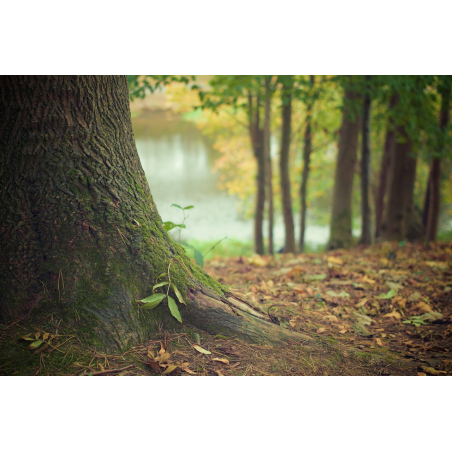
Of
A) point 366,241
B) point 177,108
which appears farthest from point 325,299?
point 177,108

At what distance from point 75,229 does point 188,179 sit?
37.1 ft

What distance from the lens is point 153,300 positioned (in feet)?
6.20

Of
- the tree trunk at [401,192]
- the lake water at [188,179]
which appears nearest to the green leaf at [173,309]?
the tree trunk at [401,192]

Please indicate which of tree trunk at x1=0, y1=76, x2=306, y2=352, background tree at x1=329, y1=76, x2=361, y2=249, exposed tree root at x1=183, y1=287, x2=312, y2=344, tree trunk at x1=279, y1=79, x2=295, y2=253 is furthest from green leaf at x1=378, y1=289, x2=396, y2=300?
tree trunk at x1=279, y1=79, x2=295, y2=253

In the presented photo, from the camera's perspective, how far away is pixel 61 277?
1868 millimetres

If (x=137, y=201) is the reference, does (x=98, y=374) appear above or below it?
below

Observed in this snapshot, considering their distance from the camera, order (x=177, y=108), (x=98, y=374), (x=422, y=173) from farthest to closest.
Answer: (x=422, y=173), (x=177, y=108), (x=98, y=374)

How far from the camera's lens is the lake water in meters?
9.59

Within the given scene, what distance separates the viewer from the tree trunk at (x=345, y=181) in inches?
229

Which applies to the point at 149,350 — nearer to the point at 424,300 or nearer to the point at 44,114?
the point at 44,114

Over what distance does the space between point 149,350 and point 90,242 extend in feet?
2.09

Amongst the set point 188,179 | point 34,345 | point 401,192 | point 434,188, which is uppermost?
point 34,345

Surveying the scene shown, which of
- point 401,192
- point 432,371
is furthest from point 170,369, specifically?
point 401,192

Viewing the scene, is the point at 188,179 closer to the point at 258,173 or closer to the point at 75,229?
the point at 258,173
